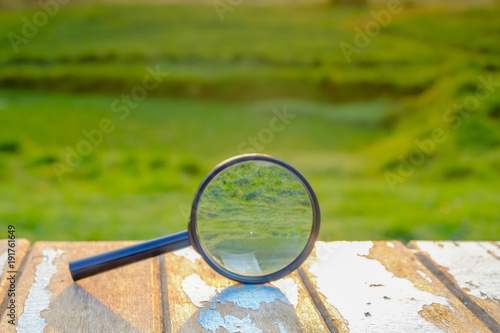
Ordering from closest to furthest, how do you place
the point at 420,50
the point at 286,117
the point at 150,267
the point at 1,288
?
the point at 1,288 < the point at 150,267 < the point at 286,117 < the point at 420,50

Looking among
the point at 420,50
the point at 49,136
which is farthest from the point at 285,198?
the point at 420,50

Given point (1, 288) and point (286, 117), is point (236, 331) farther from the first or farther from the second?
point (286, 117)

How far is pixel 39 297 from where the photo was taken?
114 centimetres

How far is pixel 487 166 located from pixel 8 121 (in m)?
4.40

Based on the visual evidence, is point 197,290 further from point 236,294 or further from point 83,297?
point 83,297

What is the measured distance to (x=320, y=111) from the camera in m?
5.91

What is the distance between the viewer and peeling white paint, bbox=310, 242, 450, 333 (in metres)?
1.06

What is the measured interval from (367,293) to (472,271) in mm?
304
